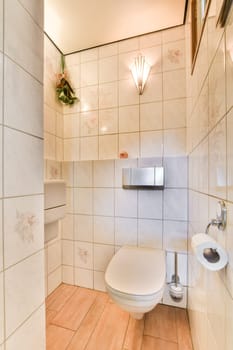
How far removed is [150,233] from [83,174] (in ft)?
2.66

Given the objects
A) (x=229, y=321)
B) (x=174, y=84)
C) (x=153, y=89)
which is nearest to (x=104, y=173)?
(x=153, y=89)

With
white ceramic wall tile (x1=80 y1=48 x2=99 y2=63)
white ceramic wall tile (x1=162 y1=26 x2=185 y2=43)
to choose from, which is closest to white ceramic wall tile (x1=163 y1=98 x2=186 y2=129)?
white ceramic wall tile (x1=162 y1=26 x2=185 y2=43)

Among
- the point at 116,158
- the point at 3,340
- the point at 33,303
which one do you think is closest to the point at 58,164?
the point at 116,158

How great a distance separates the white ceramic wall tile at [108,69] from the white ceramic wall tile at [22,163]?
134 centimetres

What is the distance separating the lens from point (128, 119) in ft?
5.59

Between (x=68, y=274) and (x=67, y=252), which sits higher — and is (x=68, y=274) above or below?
below

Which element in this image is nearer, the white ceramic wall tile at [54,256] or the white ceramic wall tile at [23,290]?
the white ceramic wall tile at [23,290]

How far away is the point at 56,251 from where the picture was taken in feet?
5.80

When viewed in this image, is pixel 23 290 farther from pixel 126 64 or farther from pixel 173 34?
pixel 173 34

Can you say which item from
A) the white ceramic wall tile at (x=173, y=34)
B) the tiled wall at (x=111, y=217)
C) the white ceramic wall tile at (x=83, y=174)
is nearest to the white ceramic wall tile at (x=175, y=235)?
the tiled wall at (x=111, y=217)

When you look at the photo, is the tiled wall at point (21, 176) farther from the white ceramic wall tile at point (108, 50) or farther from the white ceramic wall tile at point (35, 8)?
the white ceramic wall tile at point (108, 50)

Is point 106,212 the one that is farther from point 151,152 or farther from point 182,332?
point 182,332

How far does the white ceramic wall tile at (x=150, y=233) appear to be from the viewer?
156 centimetres

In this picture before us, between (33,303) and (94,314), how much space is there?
0.97 m
